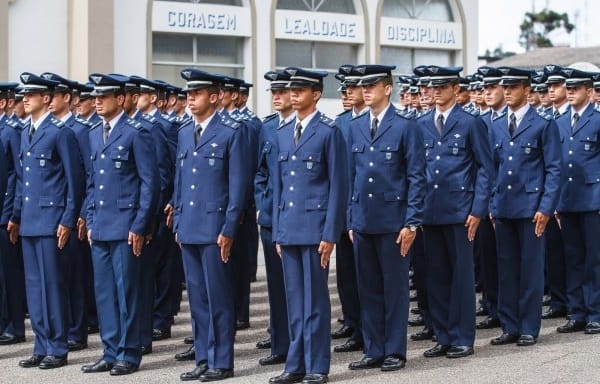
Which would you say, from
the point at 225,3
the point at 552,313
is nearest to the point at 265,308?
the point at 552,313

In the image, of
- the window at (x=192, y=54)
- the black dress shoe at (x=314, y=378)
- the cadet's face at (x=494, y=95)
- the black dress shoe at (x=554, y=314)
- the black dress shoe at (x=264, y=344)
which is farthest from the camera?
the window at (x=192, y=54)

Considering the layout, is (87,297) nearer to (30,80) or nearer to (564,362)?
(30,80)

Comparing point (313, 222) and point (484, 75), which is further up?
point (484, 75)

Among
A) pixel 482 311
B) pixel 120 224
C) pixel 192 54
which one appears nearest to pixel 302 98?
pixel 120 224

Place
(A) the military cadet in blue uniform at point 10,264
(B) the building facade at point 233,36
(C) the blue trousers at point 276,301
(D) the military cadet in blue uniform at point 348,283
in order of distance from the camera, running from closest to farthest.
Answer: (C) the blue trousers at point 276,301, (D) the military cadet in blue uniform at point 348,283, (A) the military cadet in blue uniform at point 10,264, (B) the building facade at point 233,36

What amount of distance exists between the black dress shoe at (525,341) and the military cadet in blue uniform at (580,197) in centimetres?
97

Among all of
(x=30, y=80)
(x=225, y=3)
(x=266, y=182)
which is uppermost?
(x=225, y=3)

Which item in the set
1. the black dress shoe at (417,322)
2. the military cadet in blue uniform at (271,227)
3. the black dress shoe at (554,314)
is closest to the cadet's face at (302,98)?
the military cadet in blue uniform at (271,227)

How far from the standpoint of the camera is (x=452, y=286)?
9547mm

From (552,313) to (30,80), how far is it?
5441mm

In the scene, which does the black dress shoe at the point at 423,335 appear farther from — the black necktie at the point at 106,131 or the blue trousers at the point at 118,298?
the black necktie at the point at 106,131

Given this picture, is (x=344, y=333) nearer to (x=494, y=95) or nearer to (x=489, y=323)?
(x=489, y=323)

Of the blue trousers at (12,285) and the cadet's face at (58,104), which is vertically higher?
the cadet's face at (58,104)

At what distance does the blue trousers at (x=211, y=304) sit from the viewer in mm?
8625
